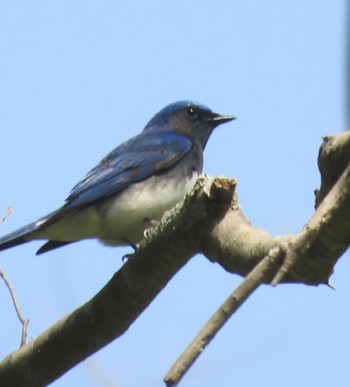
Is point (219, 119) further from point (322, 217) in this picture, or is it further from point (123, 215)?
point (322, 217)

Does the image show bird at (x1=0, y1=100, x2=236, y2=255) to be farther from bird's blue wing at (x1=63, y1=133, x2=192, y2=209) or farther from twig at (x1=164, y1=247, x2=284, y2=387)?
twig at (x1=164, y1=247, x2=284, y2=387)

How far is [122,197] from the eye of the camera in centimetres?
735

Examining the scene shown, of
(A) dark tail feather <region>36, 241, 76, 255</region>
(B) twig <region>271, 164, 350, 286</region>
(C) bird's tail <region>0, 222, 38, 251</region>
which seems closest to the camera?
(B) twig <region>271, 164, 350, 286</region>

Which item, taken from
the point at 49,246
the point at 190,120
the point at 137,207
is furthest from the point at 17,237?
the point at 190,120

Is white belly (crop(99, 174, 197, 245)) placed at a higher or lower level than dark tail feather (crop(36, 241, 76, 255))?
higher

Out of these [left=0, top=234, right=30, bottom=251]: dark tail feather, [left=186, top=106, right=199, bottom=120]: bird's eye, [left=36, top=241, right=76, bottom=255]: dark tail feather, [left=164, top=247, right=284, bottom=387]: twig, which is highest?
[left=164, top=247, right=284, bottom=387]: twig

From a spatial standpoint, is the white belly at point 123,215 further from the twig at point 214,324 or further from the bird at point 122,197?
the twig at point 214,324

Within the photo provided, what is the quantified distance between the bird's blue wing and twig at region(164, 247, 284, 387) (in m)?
4.31

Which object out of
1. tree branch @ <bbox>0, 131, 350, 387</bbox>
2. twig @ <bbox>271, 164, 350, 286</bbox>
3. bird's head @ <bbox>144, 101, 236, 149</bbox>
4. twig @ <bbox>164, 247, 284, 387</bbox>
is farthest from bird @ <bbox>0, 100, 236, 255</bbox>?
twig @ <bbox>164, 247, 284, 387</bbox>

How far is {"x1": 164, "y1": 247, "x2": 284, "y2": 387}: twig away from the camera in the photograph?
9.15 feet

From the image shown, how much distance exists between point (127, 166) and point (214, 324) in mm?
4844

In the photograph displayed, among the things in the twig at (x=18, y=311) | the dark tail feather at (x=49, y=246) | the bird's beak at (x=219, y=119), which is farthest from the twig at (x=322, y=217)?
the bird's beak at (x=219, y=119)

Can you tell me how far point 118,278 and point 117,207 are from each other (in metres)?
2.38

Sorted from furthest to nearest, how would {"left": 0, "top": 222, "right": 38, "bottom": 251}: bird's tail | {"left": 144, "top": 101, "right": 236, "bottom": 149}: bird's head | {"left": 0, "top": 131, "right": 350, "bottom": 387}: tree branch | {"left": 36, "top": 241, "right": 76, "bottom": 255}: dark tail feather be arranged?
{"left": 144, "top": 101, "right": 236, "bottom": 149}: bird's head < {"left": 36, "top": 241, "right": 76, "bottom": 255}: dark tail feather < {"left": 0, "top": 222, "right": 38, "bottom": 251}: bird's tail < {"left": 0, "top": 131, "right": 350, "bottom": 387}: tree branch
